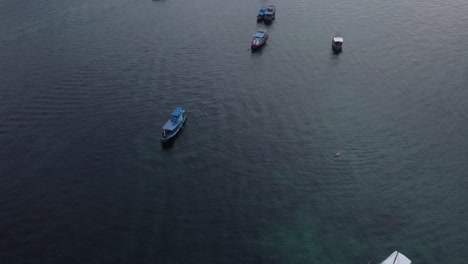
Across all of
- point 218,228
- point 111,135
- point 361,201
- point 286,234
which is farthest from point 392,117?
point 111,135

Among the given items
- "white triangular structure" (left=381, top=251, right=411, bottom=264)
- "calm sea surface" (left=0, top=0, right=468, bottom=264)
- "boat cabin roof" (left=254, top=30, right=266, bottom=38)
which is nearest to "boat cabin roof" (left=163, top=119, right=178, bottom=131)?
"calm sea surface" (left=0, top=0, right=468, bottom=264)

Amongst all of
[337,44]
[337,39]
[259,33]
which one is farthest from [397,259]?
[259,33]

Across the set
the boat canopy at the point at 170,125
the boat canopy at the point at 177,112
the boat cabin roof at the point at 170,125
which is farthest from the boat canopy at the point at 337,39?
the boat cabin roof at the point at 170,125

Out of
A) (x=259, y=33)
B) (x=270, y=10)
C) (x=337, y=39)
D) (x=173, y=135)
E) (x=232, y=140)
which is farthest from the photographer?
(x=270, y=10)

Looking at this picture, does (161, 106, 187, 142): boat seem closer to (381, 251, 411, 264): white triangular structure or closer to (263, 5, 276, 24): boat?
(381, 251, 411, 264): white triangular structure

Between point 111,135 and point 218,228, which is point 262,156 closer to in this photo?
point 218,228

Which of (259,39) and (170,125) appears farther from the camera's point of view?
(259,39)

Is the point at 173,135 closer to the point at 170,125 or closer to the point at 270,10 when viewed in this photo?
the point at 170,125
